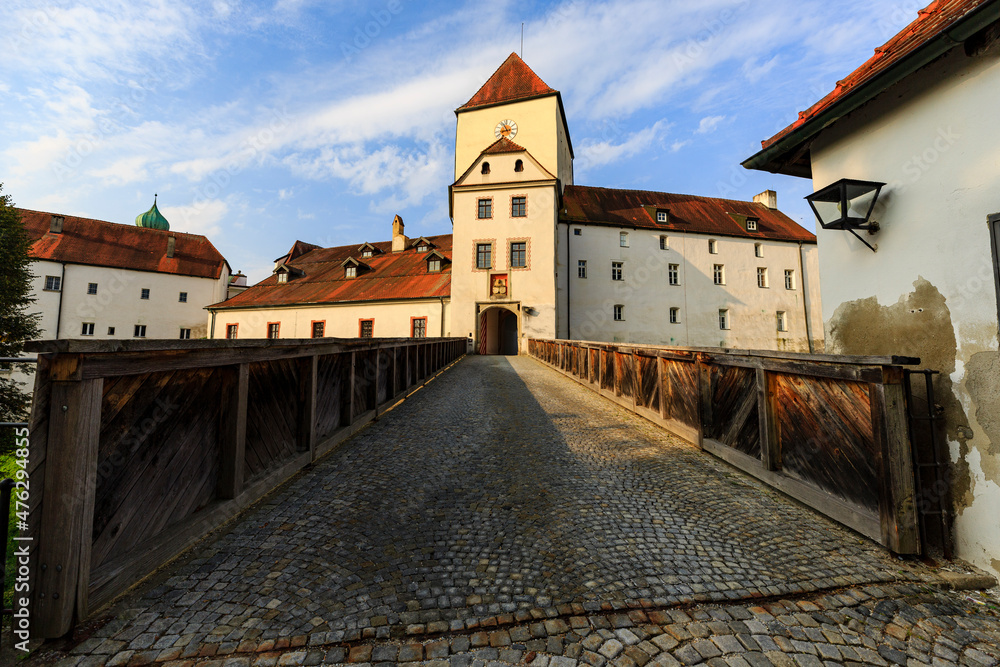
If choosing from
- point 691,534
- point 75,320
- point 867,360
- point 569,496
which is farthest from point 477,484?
point 75,320

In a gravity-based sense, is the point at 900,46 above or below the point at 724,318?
above

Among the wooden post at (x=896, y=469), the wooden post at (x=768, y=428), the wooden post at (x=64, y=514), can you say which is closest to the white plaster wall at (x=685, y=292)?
the wooden post at (x=768, y=428)

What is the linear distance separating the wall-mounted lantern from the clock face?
94.7 feet

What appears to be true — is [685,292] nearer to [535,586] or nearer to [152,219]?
[535,586]

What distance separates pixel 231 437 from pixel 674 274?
3156 cm

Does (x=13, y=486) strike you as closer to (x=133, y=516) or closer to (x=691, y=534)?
(x=133, y=516)

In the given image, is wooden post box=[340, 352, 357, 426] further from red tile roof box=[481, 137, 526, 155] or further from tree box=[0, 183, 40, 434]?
red tile roof box=[481, 137, 526, 155]

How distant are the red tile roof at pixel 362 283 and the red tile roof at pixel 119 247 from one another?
8600 millimetres

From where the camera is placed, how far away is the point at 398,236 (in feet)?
119

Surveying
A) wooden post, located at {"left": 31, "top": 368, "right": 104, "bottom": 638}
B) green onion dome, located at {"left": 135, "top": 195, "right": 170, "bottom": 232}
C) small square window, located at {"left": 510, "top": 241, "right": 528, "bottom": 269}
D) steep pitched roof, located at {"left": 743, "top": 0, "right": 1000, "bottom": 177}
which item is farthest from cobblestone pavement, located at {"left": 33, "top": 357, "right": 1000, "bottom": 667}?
green onion dome, located at {"left": 135, "top": 195, "right": 170, "bottom": 232}

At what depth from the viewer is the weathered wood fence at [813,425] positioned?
2.90 m

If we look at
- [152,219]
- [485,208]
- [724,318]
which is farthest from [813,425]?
[152,219]

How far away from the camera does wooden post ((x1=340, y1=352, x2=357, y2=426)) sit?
571 cm

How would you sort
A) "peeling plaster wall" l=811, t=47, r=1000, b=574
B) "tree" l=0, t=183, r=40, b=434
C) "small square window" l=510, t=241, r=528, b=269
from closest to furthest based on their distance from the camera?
"peeling plaster wall" l=811, t=47, r=1000, b=574, "tree" l=0, t=183, r=40, b=434, "small square window" l=510, t=241, r=528, b=269
